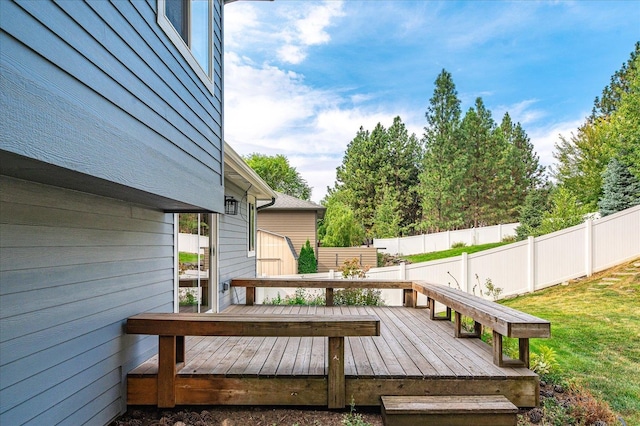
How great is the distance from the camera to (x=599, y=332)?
6.36 m

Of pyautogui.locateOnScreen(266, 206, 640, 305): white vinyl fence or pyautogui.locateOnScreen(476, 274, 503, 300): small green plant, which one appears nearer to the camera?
pyautogui.locateOnScreen(476, 274, 503, 300): small green plant

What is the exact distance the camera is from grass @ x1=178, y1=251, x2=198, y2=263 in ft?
14.6

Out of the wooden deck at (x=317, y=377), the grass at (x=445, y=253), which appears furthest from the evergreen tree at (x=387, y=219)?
the wooden deck at (x=317, y=377)

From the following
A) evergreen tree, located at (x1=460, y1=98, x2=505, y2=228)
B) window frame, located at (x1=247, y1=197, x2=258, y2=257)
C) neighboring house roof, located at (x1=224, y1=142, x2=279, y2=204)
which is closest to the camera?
neighboring house roof, located at (x1=224, y1=142, x2=279, y2=204)

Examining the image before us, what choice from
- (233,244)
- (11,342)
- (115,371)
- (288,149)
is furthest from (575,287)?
(288,149)

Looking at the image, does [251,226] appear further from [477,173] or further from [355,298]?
[477,173]

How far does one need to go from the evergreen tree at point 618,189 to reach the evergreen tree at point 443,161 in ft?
28.3

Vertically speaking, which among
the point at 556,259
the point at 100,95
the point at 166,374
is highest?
the point at 100,95

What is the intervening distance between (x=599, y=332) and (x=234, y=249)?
6.45m

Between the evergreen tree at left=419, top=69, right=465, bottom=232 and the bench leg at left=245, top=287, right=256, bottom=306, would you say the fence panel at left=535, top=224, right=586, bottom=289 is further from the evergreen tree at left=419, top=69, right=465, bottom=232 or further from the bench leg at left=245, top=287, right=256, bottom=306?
the evergreen tree at left=419, top=69, right=465, bottom=232

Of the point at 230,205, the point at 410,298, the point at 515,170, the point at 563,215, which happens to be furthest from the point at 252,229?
the point at 515,170

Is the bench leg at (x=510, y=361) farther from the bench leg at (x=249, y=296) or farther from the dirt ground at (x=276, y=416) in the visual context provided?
the bench leg at (x=249, y=296)

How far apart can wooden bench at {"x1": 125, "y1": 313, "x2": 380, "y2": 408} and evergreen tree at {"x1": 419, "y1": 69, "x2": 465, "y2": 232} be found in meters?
20.1

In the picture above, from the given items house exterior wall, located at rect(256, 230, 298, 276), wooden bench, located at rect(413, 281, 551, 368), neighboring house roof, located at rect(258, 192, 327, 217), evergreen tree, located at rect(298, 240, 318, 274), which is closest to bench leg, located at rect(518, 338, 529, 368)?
wooden bench, located at rect(413, 281, 551, 368)
